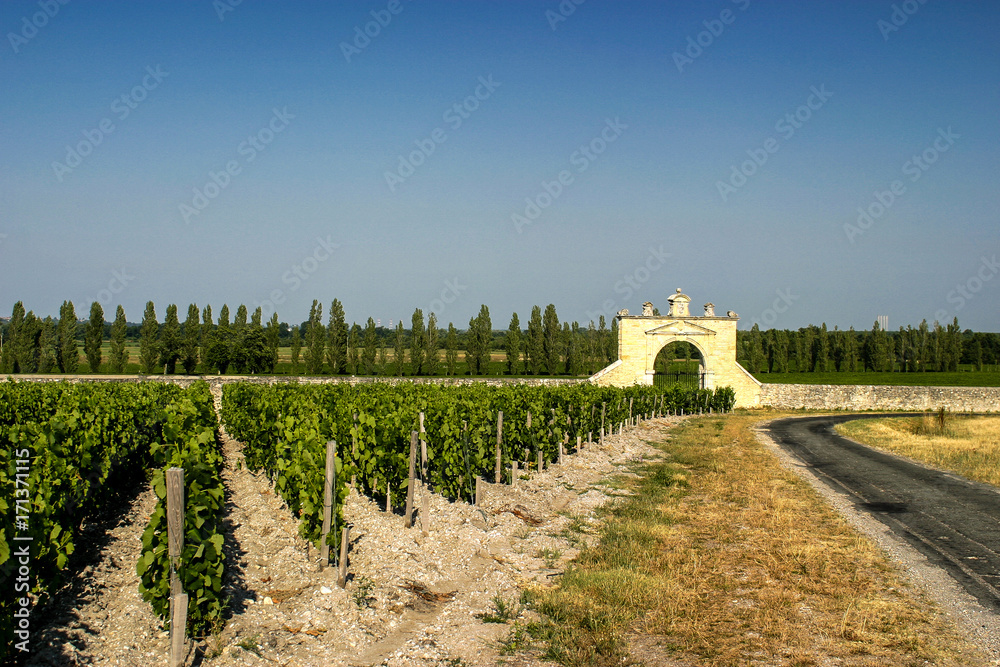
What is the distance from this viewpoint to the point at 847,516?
1190 centimetres

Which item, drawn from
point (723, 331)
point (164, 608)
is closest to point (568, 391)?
point (164, 608)

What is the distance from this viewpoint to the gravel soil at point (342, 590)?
5984 mm

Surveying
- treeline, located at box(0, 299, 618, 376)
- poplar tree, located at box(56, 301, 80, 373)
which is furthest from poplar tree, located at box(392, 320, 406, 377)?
poplar tree, located at box(56, 301, 80, 373)

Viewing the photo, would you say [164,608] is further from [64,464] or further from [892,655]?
[892,655]

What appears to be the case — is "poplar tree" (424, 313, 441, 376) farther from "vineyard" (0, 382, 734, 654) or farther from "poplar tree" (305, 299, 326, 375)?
"vineyard" (0, 382, 734, 654)

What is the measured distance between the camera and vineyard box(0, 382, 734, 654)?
611 centimetres

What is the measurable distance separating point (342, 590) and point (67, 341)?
56.0m

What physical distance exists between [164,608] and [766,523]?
9.37 meters

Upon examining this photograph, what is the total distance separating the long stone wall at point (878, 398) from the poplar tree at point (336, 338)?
32.7 m

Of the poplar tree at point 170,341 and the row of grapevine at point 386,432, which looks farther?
the poplar tree at point 170,341

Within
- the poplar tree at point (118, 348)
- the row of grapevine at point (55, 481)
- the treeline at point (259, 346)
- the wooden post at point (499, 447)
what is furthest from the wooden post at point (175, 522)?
the poplar tree at point (118, 348)

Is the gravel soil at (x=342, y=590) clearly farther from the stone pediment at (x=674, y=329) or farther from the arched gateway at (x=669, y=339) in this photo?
the stone pediment at (x=674, y=329)

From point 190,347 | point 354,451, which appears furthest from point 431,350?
point 354,451

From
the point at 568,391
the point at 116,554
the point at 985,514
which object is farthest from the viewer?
the point at 568,391
